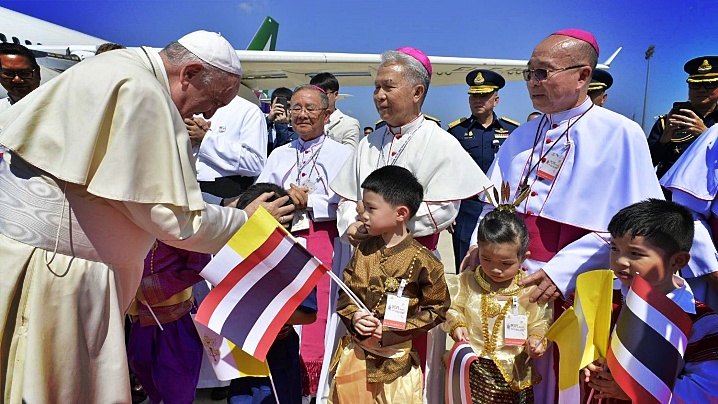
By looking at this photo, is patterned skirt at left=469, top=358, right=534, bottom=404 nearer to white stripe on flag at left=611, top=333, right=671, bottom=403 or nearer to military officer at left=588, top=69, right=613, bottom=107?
white stripe on flag at left=611, top=333, right=671, bottom=403

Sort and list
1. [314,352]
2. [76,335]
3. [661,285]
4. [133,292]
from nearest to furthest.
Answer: [76,335] → [661,285] → [133,292] → [314,352]

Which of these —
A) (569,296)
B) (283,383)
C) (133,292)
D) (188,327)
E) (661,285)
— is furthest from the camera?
(188,327)

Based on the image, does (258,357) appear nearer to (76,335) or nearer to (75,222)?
(76,335)

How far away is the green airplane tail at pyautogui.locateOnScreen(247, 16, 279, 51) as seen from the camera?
2734cm

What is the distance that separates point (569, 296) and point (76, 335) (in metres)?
2.18

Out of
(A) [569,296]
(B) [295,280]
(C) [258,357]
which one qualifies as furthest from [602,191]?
(C) [258,357]

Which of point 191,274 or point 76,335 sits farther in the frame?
point 191,274

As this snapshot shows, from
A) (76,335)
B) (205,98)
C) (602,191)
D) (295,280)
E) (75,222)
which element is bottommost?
(76,335)

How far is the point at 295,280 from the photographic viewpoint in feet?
7.47

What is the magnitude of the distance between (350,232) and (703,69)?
3.38 m

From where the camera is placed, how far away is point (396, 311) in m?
2.43

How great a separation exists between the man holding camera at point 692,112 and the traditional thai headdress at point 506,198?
6.25 ft

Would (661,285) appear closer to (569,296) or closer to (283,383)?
(569,296)

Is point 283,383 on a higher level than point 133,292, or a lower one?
lower
